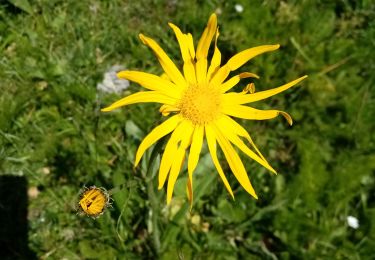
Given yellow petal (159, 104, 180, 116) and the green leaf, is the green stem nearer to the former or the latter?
yellow petal (159, 104, 180, 116)

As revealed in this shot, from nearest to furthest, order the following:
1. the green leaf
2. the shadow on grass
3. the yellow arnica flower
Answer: the yellow arnica flower < the shadow on grass < the green leaf

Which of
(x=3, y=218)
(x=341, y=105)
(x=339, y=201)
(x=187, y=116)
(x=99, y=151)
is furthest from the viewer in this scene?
(x=341, y=105)

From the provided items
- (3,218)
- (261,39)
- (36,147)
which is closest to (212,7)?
(261,39)

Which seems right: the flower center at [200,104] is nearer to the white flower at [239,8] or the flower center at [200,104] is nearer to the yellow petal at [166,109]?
the yellow petal at [166,109]

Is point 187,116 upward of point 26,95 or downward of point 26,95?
downward

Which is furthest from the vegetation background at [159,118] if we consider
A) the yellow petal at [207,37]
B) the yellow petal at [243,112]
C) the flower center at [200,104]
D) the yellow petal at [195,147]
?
the yellow petal at [207,37]

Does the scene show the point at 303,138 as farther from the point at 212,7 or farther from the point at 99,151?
the point at 99,151

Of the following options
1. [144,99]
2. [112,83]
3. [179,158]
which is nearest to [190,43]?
[144,99]

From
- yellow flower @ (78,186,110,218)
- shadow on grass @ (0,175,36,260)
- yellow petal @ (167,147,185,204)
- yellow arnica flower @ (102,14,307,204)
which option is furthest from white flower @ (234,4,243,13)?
yellow flower @ (78,186,110,218)
